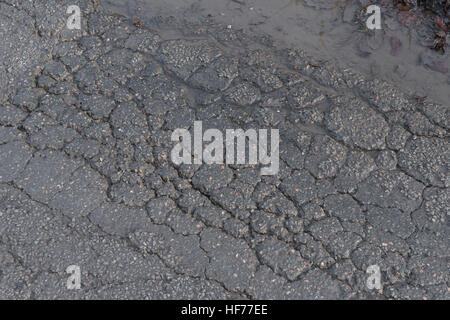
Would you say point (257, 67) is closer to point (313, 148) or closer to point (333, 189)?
point (313, 148)

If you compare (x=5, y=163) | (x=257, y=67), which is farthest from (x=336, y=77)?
(x=5, y=163)

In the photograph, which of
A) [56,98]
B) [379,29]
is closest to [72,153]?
[56,98]

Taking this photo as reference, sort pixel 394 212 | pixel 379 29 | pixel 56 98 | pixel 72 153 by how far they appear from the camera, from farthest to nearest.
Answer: pixel 379 29 < pixel 56 98 < pixel 72 153 < pixel 394 212

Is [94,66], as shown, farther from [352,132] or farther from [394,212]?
[394,212]

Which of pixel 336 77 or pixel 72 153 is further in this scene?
pixel 336 77

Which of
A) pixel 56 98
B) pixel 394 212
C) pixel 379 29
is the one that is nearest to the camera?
pixel 394 212

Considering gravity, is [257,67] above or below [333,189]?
above

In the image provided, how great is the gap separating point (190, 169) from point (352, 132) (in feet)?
3.95

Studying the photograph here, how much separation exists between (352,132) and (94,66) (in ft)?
6.73

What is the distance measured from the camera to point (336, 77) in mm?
3738

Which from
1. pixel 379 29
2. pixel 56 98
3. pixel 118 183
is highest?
pixel 379 29

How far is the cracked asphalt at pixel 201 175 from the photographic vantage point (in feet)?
9.39

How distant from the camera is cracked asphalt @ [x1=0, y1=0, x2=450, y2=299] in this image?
9.39 feet

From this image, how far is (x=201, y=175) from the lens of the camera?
3221 millimetres
